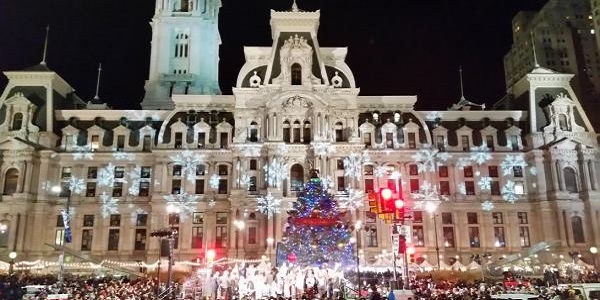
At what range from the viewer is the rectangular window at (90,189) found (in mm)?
56469

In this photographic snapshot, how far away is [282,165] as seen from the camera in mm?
53250

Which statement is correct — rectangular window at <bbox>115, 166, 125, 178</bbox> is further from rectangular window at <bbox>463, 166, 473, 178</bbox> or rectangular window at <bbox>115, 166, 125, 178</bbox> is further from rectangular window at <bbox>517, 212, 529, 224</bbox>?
rectangular window at <bbox>517, 212, 529, 224</bbox>


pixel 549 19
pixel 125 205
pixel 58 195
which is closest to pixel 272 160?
pixel 125 205

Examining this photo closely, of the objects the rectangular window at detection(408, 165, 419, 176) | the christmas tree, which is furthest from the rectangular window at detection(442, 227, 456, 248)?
the christmas tree

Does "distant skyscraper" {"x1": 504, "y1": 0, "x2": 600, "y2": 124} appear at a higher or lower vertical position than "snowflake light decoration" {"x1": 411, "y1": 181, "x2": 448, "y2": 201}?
higher

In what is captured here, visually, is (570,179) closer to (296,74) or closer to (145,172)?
(296,74)

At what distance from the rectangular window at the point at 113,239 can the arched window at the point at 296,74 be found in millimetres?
25406

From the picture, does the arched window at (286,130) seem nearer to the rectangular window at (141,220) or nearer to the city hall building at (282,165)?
the city hall building at (282,165)

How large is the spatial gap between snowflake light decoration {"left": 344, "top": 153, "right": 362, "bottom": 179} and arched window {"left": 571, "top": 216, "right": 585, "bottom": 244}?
2348 cm

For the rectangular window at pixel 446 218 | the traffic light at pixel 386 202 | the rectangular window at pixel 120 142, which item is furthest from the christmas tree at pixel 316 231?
the rectangular window at pixel 120 142

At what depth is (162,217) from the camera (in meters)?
53.7

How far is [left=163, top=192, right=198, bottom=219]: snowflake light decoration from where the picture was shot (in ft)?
178

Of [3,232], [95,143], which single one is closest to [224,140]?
[95,143]

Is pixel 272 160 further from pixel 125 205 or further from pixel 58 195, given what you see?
pixel 58 195
